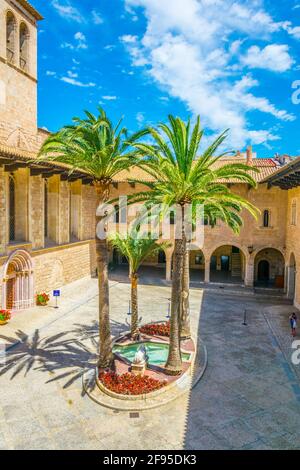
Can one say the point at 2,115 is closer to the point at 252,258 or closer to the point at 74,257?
the point at 74,257

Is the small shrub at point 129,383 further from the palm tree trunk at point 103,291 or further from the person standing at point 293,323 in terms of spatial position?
the person standing at point 293,323

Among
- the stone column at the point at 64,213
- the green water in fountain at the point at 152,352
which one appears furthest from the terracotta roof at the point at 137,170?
the green water in fountain at the point at 152,352

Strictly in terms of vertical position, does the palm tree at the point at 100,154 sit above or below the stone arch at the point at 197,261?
above

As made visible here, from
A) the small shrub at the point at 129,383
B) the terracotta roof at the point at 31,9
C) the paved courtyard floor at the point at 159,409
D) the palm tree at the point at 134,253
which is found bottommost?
the paved courtyard floor at the point at 159,409

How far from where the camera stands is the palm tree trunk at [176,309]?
1284cm

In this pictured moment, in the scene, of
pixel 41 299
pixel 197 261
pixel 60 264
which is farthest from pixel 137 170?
pixel 41 299

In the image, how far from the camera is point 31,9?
2431cm

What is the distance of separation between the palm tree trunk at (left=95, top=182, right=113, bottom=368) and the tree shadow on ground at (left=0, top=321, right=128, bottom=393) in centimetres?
127

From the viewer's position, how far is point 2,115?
2302 cm

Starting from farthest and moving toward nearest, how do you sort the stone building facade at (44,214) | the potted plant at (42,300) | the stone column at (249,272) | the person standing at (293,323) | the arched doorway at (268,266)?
the arched doorway at (268,266) < the stone column at (249,272) < the potted plant at (42,300) < the stone building facade at (44,214) < the person standing at (293,323)

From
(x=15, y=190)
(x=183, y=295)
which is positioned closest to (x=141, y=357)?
(x=183, y=295)

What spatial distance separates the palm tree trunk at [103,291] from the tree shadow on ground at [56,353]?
1.27 meters

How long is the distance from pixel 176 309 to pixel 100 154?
21.2 ft
